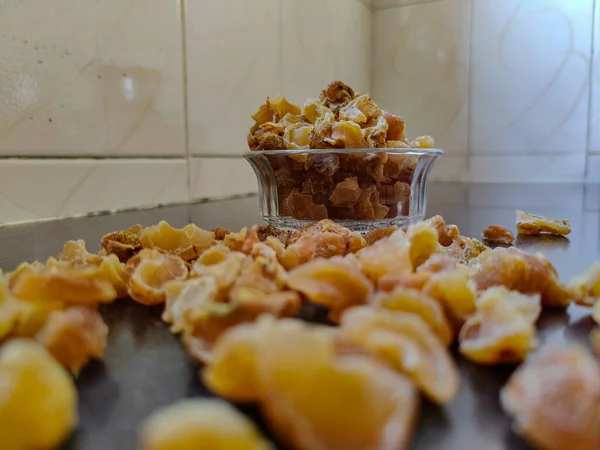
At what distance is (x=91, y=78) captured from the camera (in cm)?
88

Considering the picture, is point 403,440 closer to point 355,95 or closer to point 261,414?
point 261,414

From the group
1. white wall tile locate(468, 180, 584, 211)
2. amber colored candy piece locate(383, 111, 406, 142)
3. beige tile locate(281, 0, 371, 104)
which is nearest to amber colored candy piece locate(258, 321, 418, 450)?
amber colored candy piece locate(383, 111, 406, 142)

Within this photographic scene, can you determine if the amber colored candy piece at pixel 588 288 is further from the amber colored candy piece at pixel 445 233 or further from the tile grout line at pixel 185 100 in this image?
the tile grout line at pixel 185 100

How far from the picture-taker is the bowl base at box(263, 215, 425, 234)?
2.04 feet

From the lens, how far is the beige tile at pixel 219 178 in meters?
1.18

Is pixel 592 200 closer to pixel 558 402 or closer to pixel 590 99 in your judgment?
pixel 590 99

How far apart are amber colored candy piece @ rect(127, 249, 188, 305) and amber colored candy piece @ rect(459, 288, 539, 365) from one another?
209mm

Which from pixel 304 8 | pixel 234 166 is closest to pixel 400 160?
pixel 234 166

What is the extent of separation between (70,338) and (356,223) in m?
0.41

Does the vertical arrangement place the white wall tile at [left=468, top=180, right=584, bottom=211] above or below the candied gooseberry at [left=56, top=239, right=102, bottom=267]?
below

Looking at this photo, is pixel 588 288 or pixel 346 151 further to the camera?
pixel 346 151

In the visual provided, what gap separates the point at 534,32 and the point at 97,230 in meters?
1.72

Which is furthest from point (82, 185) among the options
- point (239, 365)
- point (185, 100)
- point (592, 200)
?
point (592, 200)

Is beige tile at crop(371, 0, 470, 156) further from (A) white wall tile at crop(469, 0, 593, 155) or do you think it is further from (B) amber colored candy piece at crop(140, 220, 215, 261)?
(B) amber colored candy piece at crop(140, 220, 215, 261)
